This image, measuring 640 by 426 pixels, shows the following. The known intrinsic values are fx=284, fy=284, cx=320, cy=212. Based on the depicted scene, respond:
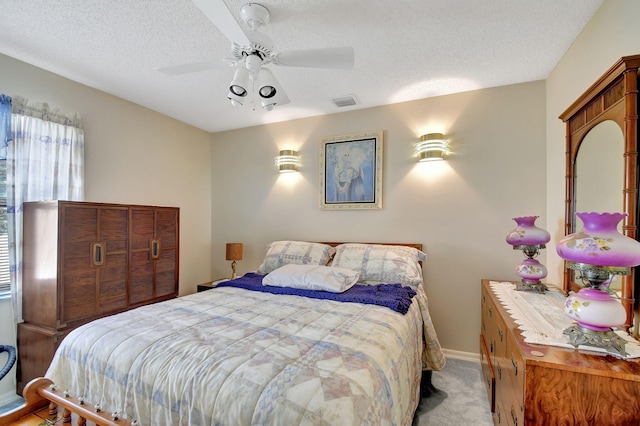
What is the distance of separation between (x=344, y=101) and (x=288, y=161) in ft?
3.27

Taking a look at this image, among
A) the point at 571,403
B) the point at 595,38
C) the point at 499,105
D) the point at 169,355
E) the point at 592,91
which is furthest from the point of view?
the point at 499,105

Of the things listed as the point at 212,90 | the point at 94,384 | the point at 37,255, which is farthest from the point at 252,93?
the point at 94,384

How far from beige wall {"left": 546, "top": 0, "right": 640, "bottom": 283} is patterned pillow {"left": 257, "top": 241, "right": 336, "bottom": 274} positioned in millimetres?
2010

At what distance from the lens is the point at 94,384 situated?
4.37 feet

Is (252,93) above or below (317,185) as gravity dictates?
above

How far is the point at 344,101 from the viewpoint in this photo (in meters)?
3.10

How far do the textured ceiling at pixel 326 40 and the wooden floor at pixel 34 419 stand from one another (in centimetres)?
205

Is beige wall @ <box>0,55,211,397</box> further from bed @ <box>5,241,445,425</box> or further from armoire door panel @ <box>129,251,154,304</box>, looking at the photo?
bed @ <box>5,241,445,425</box>

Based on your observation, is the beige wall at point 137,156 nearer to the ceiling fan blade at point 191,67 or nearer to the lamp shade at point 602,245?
the ceiling fan blade at point 191,67

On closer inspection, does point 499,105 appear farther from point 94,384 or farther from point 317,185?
point 94,384

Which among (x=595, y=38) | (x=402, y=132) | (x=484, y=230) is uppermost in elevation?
(x=595, y=38)

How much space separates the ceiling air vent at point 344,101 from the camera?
3.00 meters

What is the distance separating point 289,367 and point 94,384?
0.98 metres

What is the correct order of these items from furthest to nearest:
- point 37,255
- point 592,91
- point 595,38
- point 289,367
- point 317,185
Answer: point 317,185 < point 37,255 < point 595,38 < point 592,91 < point 289,367
